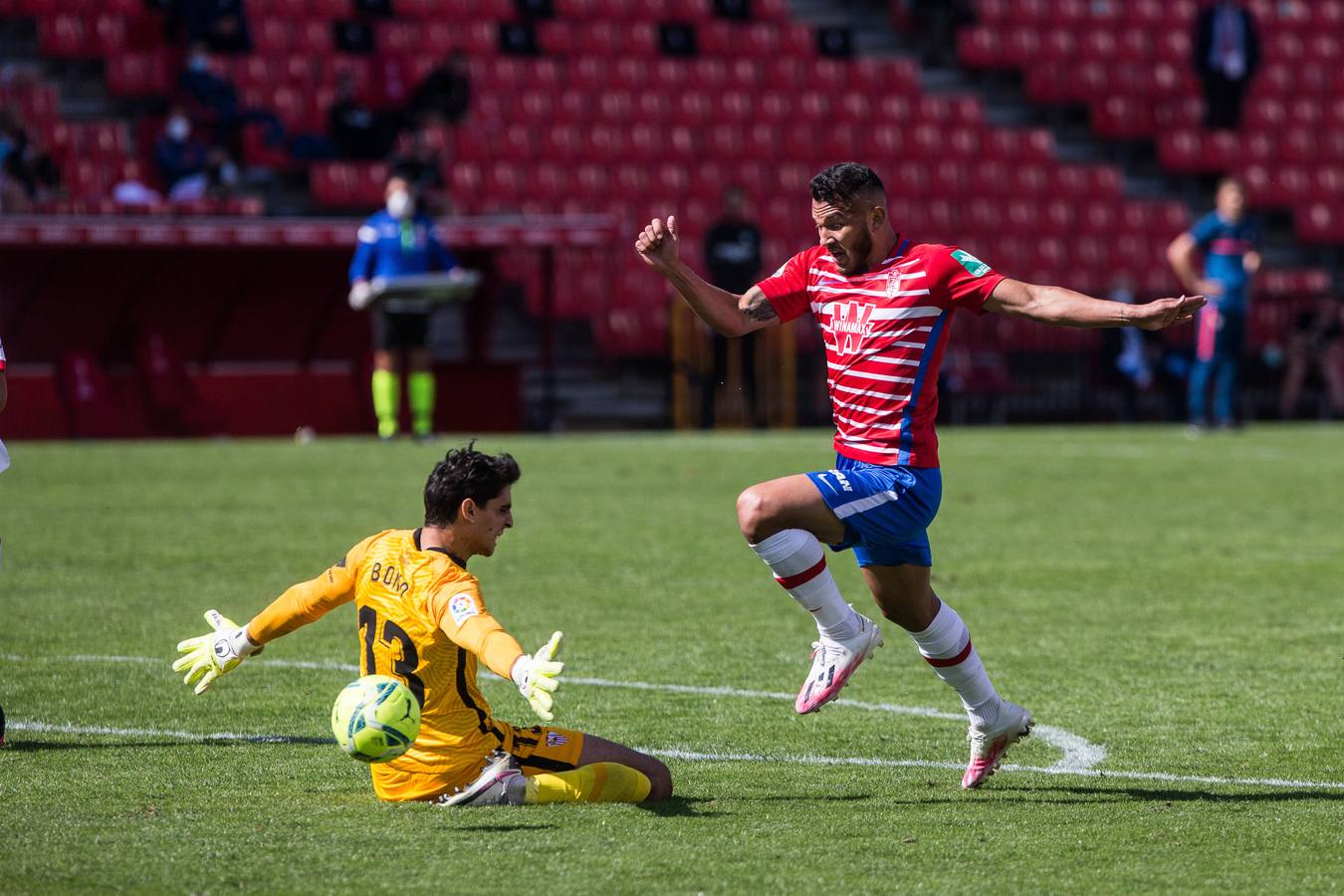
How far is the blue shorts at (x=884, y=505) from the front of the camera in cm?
579

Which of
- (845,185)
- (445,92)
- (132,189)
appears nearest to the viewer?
(845,185)

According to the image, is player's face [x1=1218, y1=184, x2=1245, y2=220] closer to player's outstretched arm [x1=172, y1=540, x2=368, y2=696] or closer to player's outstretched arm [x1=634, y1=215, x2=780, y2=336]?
player's outstretched arm [x1=634, y1=215, x2=780, y2=336]

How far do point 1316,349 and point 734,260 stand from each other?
7.50 meters

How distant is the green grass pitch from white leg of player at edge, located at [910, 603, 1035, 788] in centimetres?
12

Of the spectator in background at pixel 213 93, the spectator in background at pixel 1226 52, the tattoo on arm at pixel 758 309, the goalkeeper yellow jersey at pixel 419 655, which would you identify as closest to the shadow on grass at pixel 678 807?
the goalkeeper yellow jersey at pixel 419 655

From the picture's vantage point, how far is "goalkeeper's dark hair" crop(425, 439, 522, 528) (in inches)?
208

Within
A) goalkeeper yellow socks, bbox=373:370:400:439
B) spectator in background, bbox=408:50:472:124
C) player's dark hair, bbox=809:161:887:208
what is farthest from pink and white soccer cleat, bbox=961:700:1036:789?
spectator in background, bbox=408:50:472:124

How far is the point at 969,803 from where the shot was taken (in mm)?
5605

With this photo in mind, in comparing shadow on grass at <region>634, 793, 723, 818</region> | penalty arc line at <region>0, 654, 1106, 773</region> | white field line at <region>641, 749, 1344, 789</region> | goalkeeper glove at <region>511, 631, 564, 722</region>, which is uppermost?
goalkeeper glove at <region>511, 631, 564, 722</region>

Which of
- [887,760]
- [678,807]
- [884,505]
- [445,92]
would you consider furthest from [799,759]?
[445,92]

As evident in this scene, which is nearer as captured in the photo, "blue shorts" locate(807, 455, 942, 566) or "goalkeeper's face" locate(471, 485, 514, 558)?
"goalkeeper's face" locate(471, 485, 514, 558)

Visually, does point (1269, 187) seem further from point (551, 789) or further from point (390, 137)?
point (551, 789)

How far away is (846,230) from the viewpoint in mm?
5875

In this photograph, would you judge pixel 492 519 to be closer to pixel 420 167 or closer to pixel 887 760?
pixel 887 760
